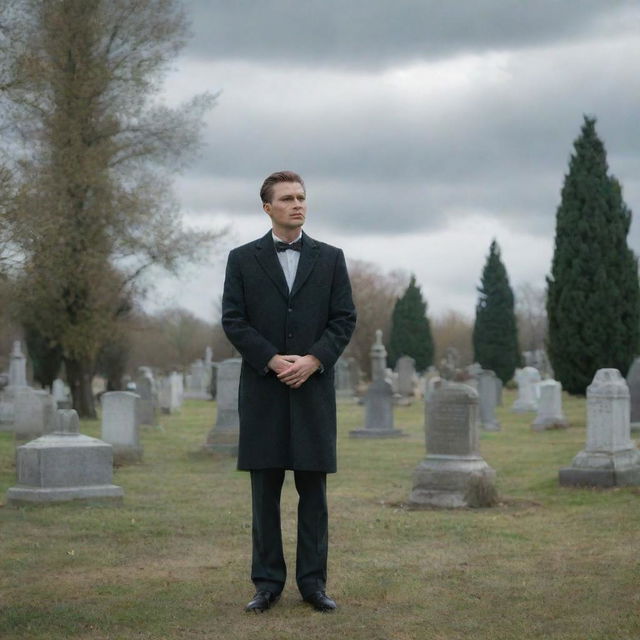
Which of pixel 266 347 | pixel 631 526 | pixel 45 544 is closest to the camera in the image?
pixel 266 347

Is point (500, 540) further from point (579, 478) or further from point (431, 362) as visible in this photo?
point (431, 362)

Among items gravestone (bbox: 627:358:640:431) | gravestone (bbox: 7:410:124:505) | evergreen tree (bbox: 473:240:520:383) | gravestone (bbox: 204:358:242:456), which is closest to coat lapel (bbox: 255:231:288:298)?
gravestone (bbox: 7:410:124:505)

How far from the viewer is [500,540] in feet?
30.9

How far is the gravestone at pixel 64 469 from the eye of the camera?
37.7 ft

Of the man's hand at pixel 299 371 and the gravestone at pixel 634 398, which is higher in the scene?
the man's hand at pixel 299 371

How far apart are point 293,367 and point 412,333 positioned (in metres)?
53.5

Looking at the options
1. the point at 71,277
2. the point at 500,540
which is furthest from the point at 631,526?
the point at 71,277

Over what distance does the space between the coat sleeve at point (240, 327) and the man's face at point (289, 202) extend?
13.9 inches

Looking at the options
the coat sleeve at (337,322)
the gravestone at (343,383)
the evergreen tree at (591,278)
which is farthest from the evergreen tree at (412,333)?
the coat sleeve at (337,322)

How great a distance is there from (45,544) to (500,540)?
146 inches

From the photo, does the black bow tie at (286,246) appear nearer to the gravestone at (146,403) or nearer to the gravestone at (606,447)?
the gravestone at (606,447)

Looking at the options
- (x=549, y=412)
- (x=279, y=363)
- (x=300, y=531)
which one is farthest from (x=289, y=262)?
(x=549, y=412)

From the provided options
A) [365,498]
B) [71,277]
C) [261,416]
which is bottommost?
[365,498]

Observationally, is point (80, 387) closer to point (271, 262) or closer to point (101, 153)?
point (101, 153)
